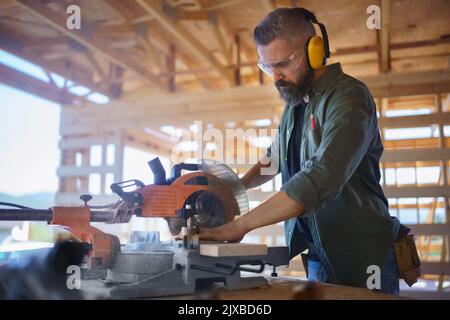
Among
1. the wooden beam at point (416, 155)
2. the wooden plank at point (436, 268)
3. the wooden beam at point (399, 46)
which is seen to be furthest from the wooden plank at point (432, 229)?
the wooden beam at point (399, 46)

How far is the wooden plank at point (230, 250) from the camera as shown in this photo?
1.02 metres

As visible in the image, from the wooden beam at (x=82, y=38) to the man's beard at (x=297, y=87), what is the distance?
7.19ft

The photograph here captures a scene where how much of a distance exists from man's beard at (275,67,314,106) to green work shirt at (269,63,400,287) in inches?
1.2

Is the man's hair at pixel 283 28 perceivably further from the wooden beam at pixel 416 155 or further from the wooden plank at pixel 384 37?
the wooden beam at pixel 416 155

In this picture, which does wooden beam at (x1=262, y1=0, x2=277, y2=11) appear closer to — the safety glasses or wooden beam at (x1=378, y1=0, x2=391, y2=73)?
wooden beam at (x1=378, y1=0, x2=391, y2=73)

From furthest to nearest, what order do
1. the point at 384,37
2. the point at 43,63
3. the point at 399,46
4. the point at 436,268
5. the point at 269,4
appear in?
the point at 43,63 < the point at 399,46 < the point at 436,268 < the point at 384,37 < the point at 269,4

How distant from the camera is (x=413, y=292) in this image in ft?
12.0

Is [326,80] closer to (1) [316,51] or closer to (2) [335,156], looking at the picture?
(1) [316,51]

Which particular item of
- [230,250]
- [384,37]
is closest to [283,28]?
[230,250]

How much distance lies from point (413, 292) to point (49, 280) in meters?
3.50

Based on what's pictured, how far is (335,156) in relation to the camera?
3.81ft

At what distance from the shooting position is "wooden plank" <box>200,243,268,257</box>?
1021mm

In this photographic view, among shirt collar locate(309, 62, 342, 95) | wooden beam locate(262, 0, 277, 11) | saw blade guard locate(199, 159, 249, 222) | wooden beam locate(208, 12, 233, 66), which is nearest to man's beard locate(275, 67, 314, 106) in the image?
shirt collar locate(309, 62, 342, 95)

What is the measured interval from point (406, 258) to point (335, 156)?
584 millimetres
